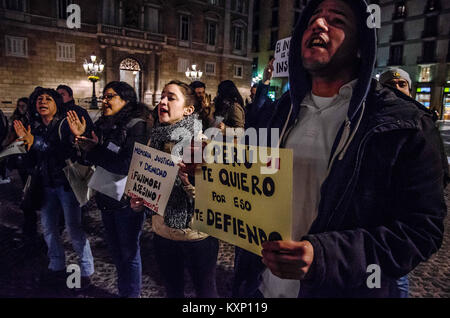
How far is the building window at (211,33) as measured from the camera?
30266 millimetres

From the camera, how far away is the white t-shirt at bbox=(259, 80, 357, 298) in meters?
1.34

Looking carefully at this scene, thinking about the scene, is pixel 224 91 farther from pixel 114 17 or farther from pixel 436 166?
pixel 114 17

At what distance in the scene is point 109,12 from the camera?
24.6 meters

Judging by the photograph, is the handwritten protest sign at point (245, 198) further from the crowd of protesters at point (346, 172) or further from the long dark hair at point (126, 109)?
the long dark hair at point (126, 109)

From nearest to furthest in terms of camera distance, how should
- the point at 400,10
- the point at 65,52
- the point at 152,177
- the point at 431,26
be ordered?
1. the point at 152,177
2. the point at 65,52
3. the point at 431,26
4. the point at 400,10

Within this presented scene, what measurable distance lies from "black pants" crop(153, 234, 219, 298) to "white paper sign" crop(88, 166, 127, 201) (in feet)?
2.01

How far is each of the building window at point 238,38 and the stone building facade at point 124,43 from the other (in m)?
0.09

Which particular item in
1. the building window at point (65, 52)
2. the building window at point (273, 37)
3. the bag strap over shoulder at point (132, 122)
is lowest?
the bag strap over shoulder at point (132, 122)

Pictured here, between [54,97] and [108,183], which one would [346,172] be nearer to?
[108,183]

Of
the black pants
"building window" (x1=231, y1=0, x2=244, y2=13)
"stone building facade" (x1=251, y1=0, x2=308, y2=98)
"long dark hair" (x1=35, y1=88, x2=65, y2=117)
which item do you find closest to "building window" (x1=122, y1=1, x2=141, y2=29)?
"building window" (x1=231, y1=0, x2=244, y2=13)

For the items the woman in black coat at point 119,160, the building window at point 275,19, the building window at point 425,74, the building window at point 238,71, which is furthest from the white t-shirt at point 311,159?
the building window at point 275,19

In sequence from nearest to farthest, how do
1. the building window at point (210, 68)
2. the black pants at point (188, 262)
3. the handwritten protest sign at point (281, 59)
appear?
the black pants at point (188, 262), the handwritten protest sign at point (281, 59), the building window at point (210, 68)

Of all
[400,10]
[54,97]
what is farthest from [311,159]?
[400,10]

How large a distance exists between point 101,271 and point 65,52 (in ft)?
78.5
